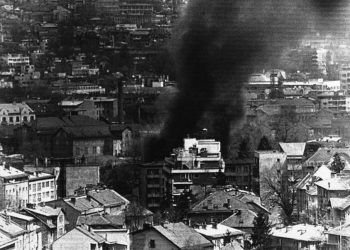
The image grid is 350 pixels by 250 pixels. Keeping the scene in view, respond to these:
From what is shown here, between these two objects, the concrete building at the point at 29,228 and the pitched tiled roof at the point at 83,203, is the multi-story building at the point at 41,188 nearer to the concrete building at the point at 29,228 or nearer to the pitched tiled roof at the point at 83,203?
the pitched tiled roof at the point at 83,203

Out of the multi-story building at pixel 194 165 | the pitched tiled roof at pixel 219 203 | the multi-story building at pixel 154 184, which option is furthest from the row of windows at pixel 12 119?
the pitched tiled roof at pixel 219 203

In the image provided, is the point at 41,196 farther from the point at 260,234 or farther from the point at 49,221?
the point at 260,234

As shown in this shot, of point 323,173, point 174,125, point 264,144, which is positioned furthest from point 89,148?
point 323,173

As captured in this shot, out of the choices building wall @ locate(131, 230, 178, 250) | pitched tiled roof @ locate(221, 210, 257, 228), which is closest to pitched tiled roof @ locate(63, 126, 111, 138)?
pitched tiled roof @ locate(221, 210, 257, 228)

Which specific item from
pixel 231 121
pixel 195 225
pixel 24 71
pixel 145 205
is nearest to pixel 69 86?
pixel 24 71

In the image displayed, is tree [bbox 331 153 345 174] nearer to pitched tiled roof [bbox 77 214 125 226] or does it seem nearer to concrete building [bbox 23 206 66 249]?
pitched tiled roof [bbox 77 214 125 226]
